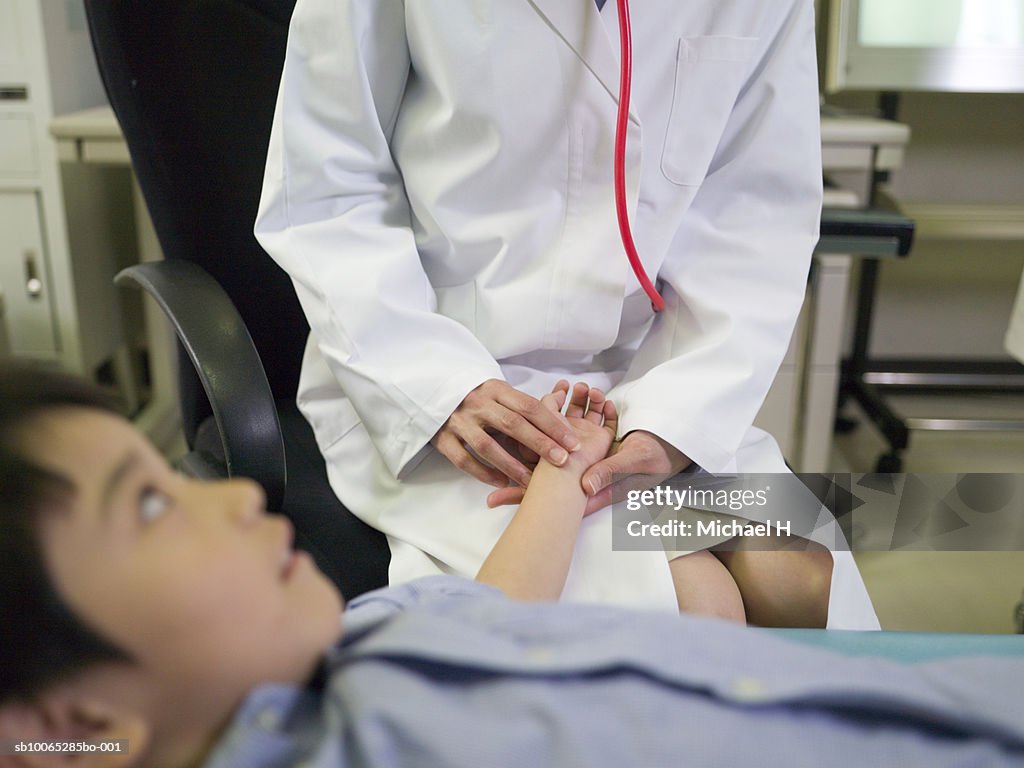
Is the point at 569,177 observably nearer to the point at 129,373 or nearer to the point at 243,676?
the point at 243,676

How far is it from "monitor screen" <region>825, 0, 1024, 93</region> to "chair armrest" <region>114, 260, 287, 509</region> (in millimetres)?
1564

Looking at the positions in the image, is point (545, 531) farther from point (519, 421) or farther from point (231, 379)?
point (231, 379)

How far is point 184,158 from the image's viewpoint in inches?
44.1

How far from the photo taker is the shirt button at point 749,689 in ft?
1.78

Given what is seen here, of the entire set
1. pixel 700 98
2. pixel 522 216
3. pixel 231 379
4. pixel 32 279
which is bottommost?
pixel 32 279

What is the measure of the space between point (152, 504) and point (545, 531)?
14.5 inches

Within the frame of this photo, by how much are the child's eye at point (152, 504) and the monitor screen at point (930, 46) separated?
1840 mm

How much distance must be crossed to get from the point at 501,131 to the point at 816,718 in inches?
25.7

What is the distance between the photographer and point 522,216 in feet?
3.31

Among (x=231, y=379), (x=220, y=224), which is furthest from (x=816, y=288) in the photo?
(x=231, y=379)

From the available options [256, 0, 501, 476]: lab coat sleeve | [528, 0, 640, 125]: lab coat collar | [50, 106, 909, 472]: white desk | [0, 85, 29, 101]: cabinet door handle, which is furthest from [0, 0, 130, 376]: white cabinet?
[528, 0, 640, 125]: lab coat collar

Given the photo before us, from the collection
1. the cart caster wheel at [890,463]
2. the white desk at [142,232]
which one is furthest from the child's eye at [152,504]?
the cart caster wheel at [890,463]

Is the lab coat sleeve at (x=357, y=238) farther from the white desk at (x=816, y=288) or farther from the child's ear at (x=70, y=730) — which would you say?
the white desk at (x=816, y=288)


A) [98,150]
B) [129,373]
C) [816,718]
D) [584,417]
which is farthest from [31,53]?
[816,718]
